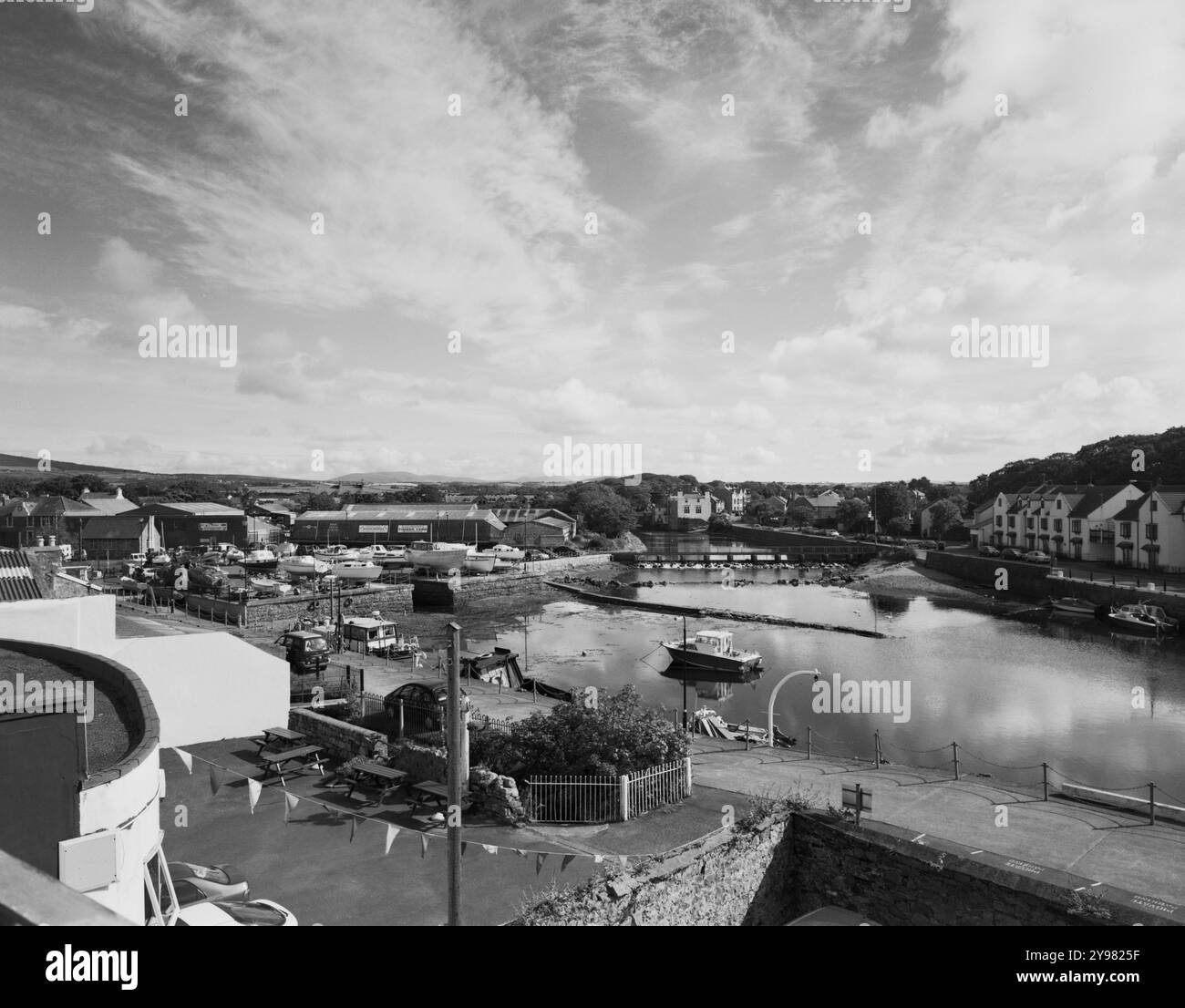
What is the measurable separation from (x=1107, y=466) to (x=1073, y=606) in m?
43.6

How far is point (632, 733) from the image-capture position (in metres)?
13.4

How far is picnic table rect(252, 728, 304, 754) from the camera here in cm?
1602

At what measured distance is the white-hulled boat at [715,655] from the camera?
3938 centimetres

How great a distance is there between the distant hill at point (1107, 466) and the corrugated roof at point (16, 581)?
9056 cm

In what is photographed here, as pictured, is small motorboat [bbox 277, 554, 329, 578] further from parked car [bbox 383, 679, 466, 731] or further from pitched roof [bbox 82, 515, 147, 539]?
parked car [bbox 383, 679, 466, 731]

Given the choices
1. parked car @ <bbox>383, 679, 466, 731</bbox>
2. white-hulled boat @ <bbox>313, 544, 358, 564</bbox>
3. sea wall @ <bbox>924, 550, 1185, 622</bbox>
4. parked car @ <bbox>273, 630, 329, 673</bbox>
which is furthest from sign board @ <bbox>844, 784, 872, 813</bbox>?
white-hulled boat @ <bbox>313, 544, 358, 564</bbox>

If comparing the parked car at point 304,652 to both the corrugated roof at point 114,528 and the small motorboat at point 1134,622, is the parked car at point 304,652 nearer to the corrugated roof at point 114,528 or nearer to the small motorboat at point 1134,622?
the small motorboat at point 1134,622

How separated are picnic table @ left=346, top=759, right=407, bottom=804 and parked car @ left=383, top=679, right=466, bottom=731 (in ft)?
7.28

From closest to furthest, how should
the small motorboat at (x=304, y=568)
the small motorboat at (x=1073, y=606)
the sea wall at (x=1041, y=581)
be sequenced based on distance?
1. the sea wall at (x=1041, y=581)
2. the small motorboat at (x=1073, y=606)
3. the small motorboat at (x=304, y=568)

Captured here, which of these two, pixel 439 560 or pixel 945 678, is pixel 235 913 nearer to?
pixel 945 678

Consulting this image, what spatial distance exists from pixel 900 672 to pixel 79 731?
3791 cm

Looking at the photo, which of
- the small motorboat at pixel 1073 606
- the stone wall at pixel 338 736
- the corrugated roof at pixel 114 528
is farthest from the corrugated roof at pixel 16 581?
the corrugated roof at pixel 114 528
